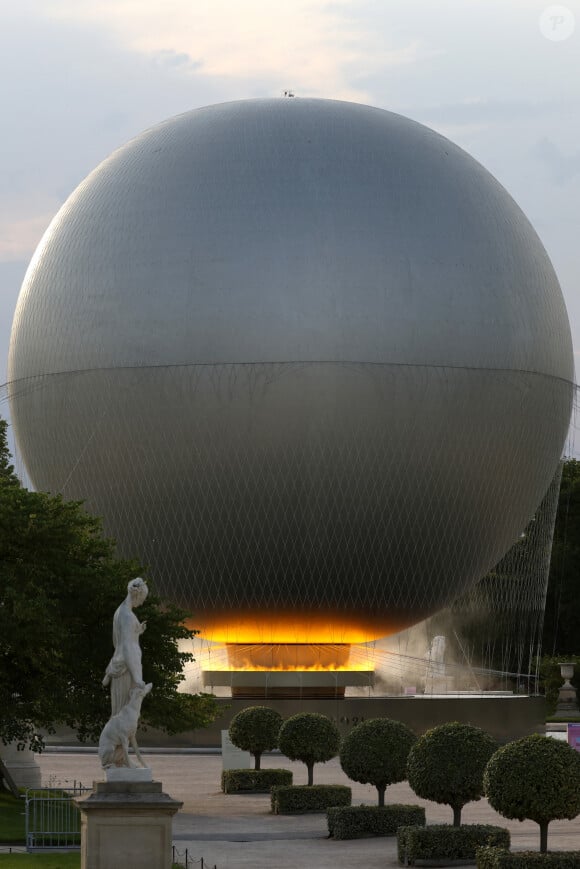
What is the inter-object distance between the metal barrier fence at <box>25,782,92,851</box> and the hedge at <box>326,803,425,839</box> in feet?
11.9

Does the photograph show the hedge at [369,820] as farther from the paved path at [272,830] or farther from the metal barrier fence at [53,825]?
the metal barrier fence at [53,825]

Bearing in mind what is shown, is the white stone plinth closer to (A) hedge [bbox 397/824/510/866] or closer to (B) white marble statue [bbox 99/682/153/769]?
(B) white marble statue [bbox 99/682/153/769]

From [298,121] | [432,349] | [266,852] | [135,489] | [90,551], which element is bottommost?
[266,852]

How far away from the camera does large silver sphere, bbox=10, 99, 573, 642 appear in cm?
4397

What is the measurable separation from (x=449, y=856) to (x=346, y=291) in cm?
2429

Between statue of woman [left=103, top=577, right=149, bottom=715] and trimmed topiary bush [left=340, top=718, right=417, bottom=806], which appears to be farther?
trimmed topiary bush [left=340, top=718, right=417, bottom=806]

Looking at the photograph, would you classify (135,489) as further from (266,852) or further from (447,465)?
(266,852)

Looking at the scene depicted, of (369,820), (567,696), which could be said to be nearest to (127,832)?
(369,820)

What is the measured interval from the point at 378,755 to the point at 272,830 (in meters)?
2.00

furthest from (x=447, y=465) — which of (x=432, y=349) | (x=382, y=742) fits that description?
(x=382, y=742)

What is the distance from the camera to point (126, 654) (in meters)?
19.0

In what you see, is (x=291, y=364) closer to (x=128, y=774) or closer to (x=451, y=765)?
(x=451, y=765)

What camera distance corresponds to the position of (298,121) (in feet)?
155

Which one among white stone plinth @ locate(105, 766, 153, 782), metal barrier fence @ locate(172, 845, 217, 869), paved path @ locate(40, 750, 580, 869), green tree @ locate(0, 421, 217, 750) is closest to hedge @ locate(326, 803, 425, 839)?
paved path @ locate(40, 750, 580, 869)
